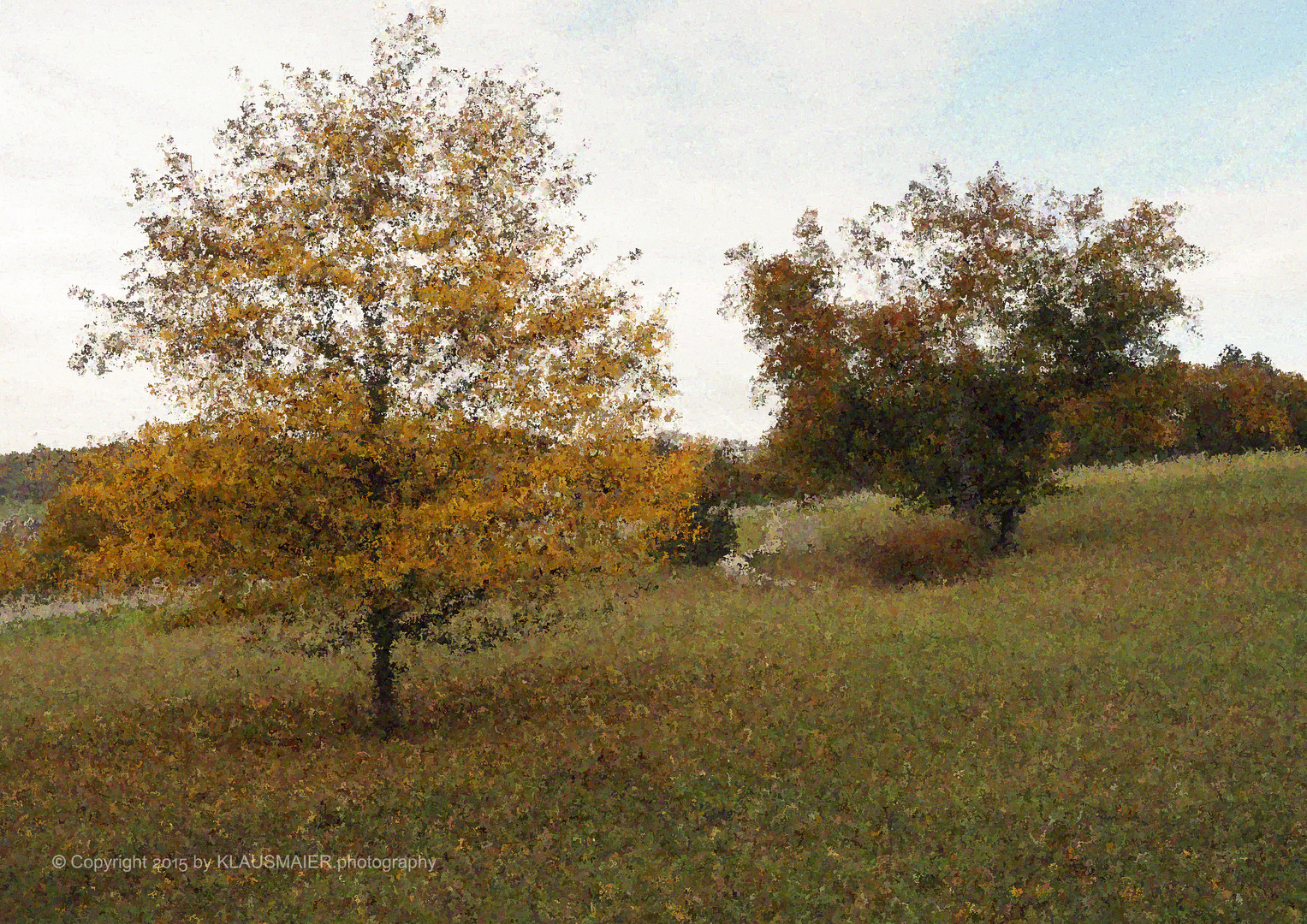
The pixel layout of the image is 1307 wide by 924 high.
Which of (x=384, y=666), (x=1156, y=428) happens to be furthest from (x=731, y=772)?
(x=1156, y=428)

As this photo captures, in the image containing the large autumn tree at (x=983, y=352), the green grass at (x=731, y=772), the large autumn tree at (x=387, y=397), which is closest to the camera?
the green grass at (x=731, y=772)

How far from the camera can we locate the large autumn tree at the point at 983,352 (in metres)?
29.0

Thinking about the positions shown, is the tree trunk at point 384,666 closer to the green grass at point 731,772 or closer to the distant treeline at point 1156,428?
the green grass at point 731,772

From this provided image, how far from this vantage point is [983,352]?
29.4 m

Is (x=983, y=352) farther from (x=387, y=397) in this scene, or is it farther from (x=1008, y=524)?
(x=387, y=397)

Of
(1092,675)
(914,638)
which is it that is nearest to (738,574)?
(914,638)

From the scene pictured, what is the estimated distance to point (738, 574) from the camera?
32.0 meters

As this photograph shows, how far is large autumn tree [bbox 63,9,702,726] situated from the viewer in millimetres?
A: 13430

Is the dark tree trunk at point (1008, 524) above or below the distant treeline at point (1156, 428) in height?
below

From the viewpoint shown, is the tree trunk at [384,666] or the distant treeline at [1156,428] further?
the distant treeline at [1156,428]

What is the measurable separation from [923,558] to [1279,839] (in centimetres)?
1982

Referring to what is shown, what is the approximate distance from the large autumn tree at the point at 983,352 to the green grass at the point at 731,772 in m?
6.90

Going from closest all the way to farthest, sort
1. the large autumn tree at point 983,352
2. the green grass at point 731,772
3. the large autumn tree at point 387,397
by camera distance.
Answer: the green grass at point 731,772
the large autumn tree at point 387,397
the large autumn tree at point 983,352

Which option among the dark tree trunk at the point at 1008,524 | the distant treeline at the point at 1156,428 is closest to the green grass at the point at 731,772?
the distant treeline at the point at 1156,428
